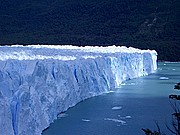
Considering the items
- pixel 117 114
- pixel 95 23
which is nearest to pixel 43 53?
pixel 117 114

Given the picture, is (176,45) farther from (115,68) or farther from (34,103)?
(34,103)

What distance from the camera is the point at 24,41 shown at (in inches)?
1014

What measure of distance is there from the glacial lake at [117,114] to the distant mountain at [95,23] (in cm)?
1547

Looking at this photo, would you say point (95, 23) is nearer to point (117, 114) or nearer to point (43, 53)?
point (43, 53)

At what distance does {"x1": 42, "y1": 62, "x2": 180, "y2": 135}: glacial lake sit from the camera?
683 cm

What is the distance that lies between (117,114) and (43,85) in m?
1.89

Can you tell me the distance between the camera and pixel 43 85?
22.9ft

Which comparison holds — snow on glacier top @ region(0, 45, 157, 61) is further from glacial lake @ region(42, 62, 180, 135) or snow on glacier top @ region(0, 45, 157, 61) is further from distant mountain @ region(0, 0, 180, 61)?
distant mountain @ region(0, 0, 180, 61)

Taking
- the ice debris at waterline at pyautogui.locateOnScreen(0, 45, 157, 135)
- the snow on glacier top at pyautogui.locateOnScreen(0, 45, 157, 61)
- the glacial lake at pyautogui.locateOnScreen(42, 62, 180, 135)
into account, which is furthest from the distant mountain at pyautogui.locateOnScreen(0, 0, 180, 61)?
the glacial lake at pyautogui.locateOnScreen(42, 62, 180, 135)

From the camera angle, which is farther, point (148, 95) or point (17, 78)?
point (148, 95)

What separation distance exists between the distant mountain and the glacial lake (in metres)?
15.5

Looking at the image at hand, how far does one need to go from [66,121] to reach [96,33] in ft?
77.5

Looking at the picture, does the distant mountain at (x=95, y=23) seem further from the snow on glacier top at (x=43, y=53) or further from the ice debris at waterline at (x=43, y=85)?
the ice debris at waterline at (x=43, y=85)

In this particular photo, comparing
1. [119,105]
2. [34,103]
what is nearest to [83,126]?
[34,103]
